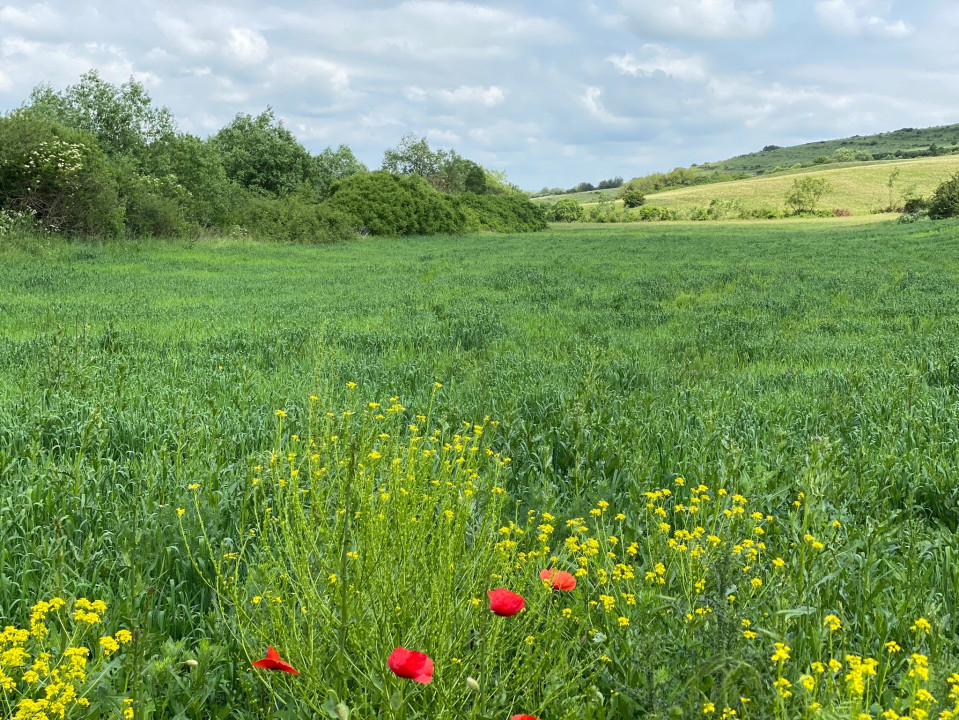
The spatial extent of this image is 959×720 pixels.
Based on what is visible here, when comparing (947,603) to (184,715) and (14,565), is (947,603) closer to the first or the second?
(184,715)

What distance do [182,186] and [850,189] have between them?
314ft

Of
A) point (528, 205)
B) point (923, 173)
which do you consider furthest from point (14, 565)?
point (923, 173)

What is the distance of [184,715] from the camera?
7.12 feet

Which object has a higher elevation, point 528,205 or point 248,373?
point 528,205

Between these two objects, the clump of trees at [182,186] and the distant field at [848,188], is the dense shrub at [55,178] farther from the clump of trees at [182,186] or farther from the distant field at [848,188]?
the distant field at [848,188]

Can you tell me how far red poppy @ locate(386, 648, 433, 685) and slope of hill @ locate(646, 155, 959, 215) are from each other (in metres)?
96.8

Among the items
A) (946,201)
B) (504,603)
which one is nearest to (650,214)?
(946,201)

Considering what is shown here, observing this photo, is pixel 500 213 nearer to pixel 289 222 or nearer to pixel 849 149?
pixel 289 222

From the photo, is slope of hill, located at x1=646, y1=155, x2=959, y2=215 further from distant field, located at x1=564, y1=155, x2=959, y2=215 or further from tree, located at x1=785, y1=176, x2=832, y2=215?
tree, located at x1=785, y1=176, x2=832, y2=215

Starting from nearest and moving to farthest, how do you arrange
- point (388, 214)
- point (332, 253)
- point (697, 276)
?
point (697, 276), point (332, 253), point (388, 214)

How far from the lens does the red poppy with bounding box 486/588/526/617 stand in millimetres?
1790

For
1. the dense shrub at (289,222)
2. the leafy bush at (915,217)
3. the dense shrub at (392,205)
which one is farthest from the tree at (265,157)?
the leafy bush at (915,217)

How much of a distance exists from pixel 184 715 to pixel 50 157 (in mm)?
26795

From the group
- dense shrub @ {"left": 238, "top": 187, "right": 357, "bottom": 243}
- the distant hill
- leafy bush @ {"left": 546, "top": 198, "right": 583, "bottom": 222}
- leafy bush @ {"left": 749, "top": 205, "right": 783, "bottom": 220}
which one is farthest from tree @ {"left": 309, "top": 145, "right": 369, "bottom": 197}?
the distant hill
